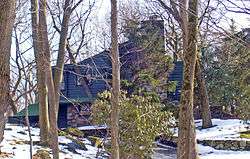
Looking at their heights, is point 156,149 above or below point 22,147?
below

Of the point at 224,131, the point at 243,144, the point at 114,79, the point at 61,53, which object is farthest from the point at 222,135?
the point at 114,79

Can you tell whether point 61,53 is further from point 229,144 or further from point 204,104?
point 204,104

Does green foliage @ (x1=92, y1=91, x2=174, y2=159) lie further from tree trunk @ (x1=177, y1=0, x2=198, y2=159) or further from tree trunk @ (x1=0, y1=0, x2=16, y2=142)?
tree trunk @ (x1=0, y1=0, x2=16, y2=142)

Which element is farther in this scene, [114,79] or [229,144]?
[229,144]

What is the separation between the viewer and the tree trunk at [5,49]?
15.1 ft

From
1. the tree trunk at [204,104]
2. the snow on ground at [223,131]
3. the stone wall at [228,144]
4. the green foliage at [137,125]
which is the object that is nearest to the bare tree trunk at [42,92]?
the green foliage at [137,125]

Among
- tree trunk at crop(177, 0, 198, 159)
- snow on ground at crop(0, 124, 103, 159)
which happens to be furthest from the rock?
tree trunk at crop(177, 0, 198, 159)

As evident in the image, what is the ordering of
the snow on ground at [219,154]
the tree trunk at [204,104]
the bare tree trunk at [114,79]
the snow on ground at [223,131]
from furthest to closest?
the tree trunk at [204,104]
the snow on ground at [223,131]
the snow on ground at [219,154]
the bare tree trunk at [114,79]

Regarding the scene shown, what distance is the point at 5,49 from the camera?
4648 millimetres

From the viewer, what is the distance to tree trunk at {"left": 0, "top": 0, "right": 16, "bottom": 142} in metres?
4.61

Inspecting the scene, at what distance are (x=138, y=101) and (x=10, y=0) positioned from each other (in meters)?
8.16

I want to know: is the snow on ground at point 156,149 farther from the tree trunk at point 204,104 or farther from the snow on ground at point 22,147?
the tree trunk at point 204,104

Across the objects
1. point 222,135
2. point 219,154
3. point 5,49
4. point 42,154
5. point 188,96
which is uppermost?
point 5,49

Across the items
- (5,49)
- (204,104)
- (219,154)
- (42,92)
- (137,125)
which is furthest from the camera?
(204,104)
